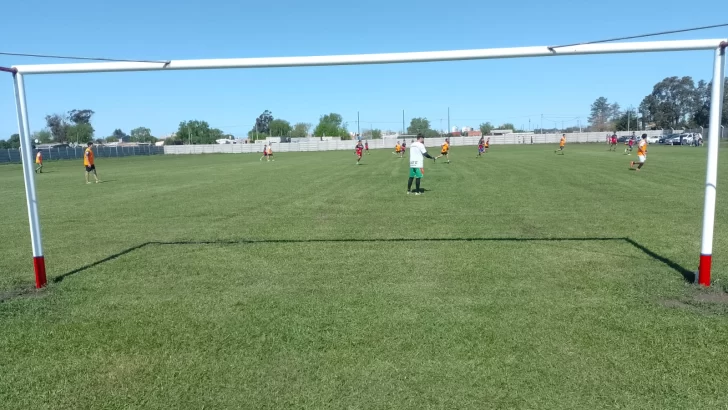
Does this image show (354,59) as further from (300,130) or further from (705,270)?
(300,130)

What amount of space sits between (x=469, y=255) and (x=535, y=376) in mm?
3796

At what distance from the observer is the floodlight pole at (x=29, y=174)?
599 cm

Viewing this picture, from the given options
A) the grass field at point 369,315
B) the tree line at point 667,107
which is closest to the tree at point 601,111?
the tree line at point 667,107

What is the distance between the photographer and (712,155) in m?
5.66

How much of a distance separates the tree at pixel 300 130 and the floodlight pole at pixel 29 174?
150071 millimetres

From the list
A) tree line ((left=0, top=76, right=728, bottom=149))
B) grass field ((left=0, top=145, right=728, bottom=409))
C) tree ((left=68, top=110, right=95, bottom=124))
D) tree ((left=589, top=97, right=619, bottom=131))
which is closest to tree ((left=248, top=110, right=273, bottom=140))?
tree line ((left=0, top=76, right=728, bottom=149))

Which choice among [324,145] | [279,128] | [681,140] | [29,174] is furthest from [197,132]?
[29,174]

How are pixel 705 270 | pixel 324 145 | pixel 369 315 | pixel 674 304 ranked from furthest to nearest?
pixel 324 145 < pixel 705 270 < pixel 674 304 < pixel 369 315

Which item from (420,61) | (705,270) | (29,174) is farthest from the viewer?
(29,174)

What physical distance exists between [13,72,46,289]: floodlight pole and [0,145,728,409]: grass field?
1.12ft

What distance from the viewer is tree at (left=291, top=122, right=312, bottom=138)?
156 m

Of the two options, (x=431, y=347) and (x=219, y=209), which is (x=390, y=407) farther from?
(x=219, y=209)

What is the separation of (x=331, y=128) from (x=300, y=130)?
1333 cm

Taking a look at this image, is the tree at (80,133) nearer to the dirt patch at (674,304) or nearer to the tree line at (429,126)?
the tree line at (429,126)
